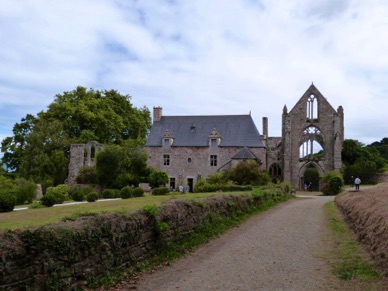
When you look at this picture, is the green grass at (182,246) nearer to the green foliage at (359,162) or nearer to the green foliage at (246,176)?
the green foliage at (246,176)

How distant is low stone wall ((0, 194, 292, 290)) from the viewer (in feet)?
16.9

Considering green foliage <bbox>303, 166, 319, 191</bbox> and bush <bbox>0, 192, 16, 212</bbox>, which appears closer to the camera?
bush <bbox>0, 192, 16, 212</bbox>

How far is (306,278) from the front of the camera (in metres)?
7.29

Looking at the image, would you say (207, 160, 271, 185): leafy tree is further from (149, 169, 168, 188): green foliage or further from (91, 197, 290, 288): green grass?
(91, 197, 290, 288): green grass

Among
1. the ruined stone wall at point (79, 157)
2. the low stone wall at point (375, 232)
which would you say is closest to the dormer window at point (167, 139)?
the ruined stone wall at point (79, 157)

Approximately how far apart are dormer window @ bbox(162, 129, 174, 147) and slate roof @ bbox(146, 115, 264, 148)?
389mm

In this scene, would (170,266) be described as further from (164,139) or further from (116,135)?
(116,135)

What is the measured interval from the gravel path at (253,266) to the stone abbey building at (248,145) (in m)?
31.2

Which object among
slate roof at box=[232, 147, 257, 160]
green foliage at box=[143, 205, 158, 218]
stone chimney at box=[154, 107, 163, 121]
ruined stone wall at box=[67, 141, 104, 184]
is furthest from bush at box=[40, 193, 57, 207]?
stone chimney at box=[154, 107, 163, 121]

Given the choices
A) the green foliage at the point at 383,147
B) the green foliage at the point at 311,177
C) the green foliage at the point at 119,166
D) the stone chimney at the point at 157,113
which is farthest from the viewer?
the green foliage at the point at 383,147

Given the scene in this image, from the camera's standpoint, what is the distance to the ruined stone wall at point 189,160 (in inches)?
1789

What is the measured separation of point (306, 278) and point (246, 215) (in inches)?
359

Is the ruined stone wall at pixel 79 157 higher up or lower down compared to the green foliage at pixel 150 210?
higher up

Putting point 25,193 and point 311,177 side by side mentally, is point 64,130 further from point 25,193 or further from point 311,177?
point 311,177
